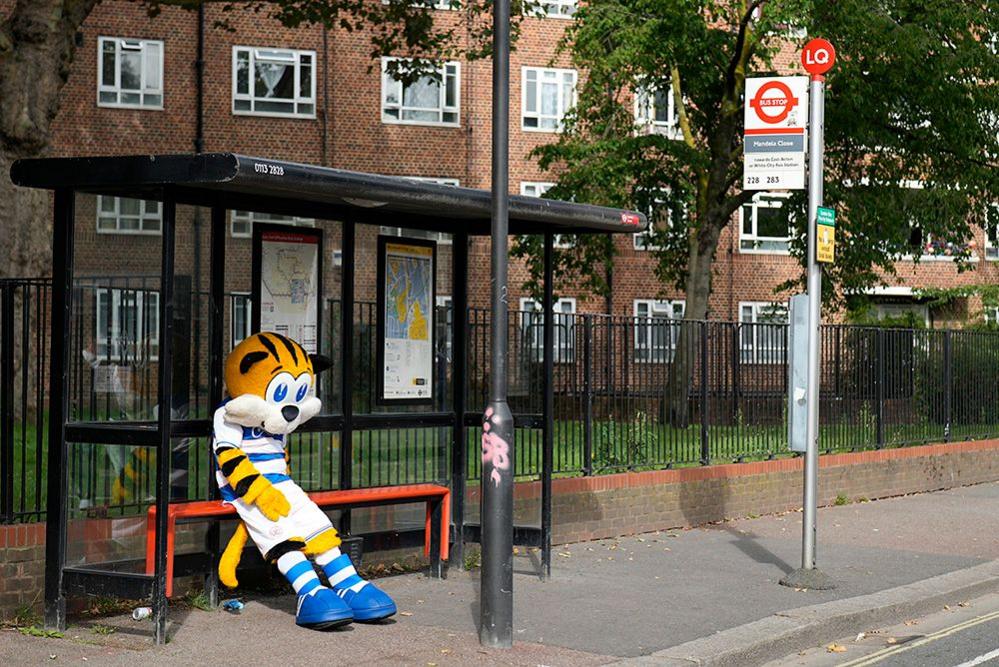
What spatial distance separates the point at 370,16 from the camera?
2373cm

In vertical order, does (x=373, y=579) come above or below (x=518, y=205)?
below

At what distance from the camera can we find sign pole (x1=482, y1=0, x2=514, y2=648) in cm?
842

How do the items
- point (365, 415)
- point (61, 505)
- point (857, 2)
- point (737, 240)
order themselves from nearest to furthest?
point (61, 505), point (365, 415), point (857, 2), point (737, 240)

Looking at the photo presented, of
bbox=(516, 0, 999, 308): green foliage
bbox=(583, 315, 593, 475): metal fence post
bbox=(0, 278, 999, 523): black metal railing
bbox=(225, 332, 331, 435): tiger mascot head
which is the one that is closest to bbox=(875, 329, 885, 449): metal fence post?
bbox=(0, 278, 999, 523): black metal railing

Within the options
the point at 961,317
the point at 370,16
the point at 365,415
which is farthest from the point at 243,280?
the point at 961,317

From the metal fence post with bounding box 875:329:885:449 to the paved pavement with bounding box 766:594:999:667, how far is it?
9001mm

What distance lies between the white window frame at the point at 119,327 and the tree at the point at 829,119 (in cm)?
1745

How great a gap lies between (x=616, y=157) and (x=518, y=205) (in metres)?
18.7

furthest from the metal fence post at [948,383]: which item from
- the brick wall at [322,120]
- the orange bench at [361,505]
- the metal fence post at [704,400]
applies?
the brick wall at [322,120]

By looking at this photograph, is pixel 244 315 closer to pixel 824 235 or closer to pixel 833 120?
pixel 824 235

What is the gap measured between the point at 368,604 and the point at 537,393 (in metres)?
4.07

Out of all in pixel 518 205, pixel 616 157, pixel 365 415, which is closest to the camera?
pixel 518 205

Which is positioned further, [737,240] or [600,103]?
[737,240]

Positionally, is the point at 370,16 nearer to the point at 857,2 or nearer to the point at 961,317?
the point at 857,2
